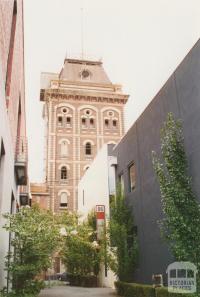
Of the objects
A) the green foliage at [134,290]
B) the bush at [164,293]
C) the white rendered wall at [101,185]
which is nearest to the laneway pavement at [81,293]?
the green foliage at [134,290]

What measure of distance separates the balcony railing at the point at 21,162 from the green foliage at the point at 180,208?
506 cm

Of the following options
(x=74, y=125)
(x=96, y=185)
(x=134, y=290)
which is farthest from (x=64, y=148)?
(x=134, y=290)

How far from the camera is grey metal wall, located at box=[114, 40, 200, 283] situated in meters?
13.0

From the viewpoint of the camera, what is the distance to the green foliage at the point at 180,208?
1183 cm

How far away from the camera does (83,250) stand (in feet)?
86.1

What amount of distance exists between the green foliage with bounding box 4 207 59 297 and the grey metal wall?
5.13 metres

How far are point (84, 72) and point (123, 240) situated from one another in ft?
127

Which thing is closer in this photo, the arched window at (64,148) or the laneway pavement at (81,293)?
the laneway pavement at (81,293)

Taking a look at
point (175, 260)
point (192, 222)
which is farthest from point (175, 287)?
point (192, 222)

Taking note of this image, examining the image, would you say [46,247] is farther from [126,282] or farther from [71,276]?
[71,276]

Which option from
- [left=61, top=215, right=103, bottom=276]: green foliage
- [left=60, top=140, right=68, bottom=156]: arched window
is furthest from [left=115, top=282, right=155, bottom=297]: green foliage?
[left=60, top=140, right=68, bottom=156]: arched window

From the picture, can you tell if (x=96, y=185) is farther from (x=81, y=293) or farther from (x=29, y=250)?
(x=29, y=250)

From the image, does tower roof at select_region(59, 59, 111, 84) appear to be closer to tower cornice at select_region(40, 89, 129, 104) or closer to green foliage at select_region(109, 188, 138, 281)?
tower cornice at select_region(40, 89, 129, 104)

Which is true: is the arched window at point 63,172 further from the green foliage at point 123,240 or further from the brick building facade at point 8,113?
the brick building facade at point 8,113
